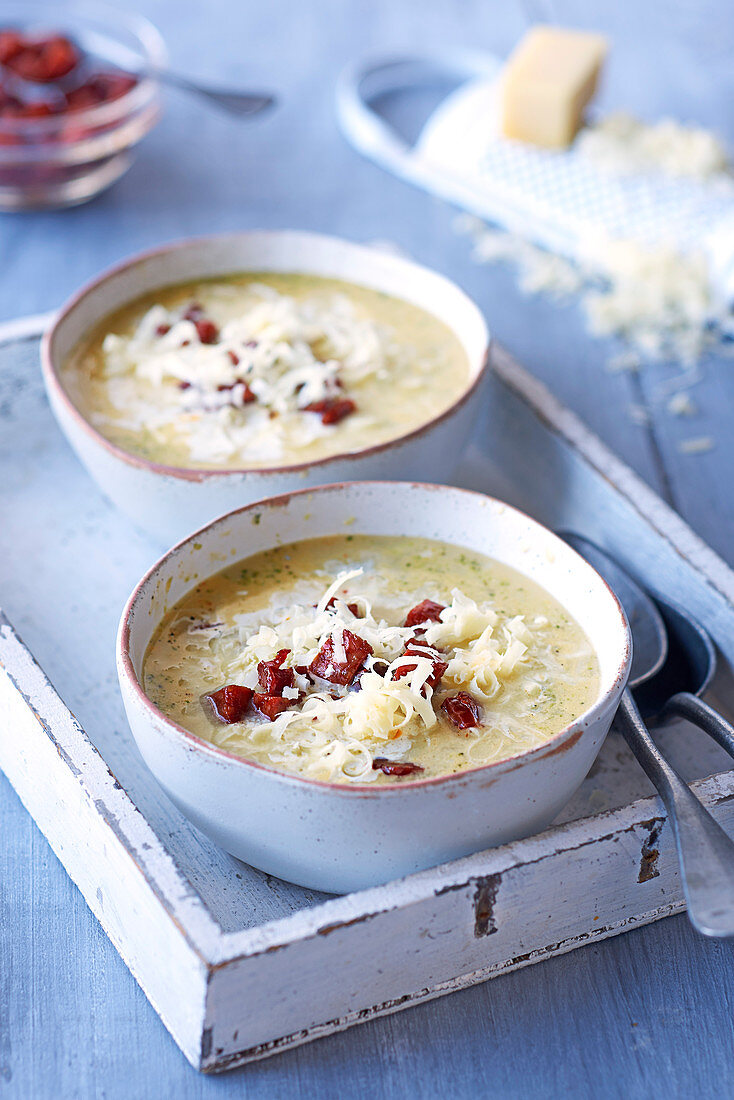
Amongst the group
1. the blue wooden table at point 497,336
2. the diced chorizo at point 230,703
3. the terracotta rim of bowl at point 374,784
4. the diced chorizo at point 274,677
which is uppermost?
the terracotta rim of bowl at point 374,784

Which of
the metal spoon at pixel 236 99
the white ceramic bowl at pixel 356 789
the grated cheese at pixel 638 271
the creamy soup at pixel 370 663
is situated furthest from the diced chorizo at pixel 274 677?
the metal spoon at pixel 236 99

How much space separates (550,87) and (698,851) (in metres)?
2.15

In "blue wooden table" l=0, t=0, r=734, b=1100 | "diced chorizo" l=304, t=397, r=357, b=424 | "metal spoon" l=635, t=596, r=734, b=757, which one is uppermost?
"diced chorizo" l=304, t=397, r=357, b=424

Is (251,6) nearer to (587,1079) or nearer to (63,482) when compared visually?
(63,482)

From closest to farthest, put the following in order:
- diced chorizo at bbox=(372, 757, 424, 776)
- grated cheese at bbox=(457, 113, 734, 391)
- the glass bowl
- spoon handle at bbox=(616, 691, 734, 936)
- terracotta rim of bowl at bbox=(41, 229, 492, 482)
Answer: spoon handle at bbox=(616, 691, 734, 936) < diced chorizo at bbox=(372, 757, 424, 776) < terracotta rim of bowl at bbox=(41, 229, 492, 482) < grated cheese at bbox=(457, 113, 734, 391) < the glass bowl

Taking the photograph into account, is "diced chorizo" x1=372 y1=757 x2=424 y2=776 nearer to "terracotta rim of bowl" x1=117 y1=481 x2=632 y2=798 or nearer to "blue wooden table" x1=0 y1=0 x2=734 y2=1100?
"terracotta rim of bowl" x1=117 y1=481 x2=632 y2=798

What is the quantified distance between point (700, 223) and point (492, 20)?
5.12 feet

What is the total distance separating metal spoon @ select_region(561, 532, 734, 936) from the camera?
46.1 inches

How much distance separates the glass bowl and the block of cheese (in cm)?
87

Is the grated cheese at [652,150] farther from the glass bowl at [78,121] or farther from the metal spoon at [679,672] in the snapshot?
the metal spoon at [679,672]

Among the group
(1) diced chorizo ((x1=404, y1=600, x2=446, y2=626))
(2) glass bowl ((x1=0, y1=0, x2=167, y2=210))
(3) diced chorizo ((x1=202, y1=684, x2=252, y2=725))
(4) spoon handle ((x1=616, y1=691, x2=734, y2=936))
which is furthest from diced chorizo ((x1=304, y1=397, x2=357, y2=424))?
(2) glass bowl ((x1=0, y1=0, x2=167, y2=210))

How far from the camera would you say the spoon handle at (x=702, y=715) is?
4.92 feet

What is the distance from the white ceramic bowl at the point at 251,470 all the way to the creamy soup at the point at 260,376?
0.12 ft

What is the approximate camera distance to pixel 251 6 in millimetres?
3967
